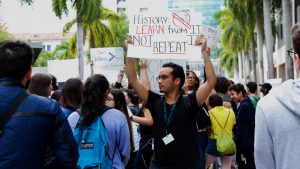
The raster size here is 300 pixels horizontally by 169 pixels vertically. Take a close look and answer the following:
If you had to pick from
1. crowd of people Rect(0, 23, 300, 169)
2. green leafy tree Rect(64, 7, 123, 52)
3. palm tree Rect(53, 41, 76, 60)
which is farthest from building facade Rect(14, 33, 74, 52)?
crowd of people Rect(0, 23, 300, 169)

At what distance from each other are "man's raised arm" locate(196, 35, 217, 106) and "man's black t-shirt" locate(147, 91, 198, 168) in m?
0.07

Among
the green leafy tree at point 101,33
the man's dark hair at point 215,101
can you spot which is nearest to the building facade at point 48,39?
the green leafy tree at point 101,33

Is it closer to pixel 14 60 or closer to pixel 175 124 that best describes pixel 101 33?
pixel 175 124

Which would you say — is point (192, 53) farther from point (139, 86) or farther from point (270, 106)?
point (270, 106)

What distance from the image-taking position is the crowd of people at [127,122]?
2.78m

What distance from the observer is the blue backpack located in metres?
4.33

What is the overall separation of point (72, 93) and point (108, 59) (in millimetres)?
12250

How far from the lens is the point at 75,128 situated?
4.52m

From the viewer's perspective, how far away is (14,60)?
127 inches

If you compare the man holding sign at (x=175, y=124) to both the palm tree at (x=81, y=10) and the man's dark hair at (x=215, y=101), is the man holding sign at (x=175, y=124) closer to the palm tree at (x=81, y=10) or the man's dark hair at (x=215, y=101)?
the man's dark hair at (x=215, y=101)

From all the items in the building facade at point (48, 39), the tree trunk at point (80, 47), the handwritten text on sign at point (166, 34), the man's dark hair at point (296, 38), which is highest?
the building facade at point (48, 39)

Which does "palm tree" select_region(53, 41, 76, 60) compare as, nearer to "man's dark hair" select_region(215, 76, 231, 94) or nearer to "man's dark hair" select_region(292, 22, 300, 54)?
"man's dark hair" select_region(215, 76, 231, 94)

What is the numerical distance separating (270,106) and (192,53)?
5.28 m

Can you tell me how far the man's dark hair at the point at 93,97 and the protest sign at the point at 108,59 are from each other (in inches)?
497
